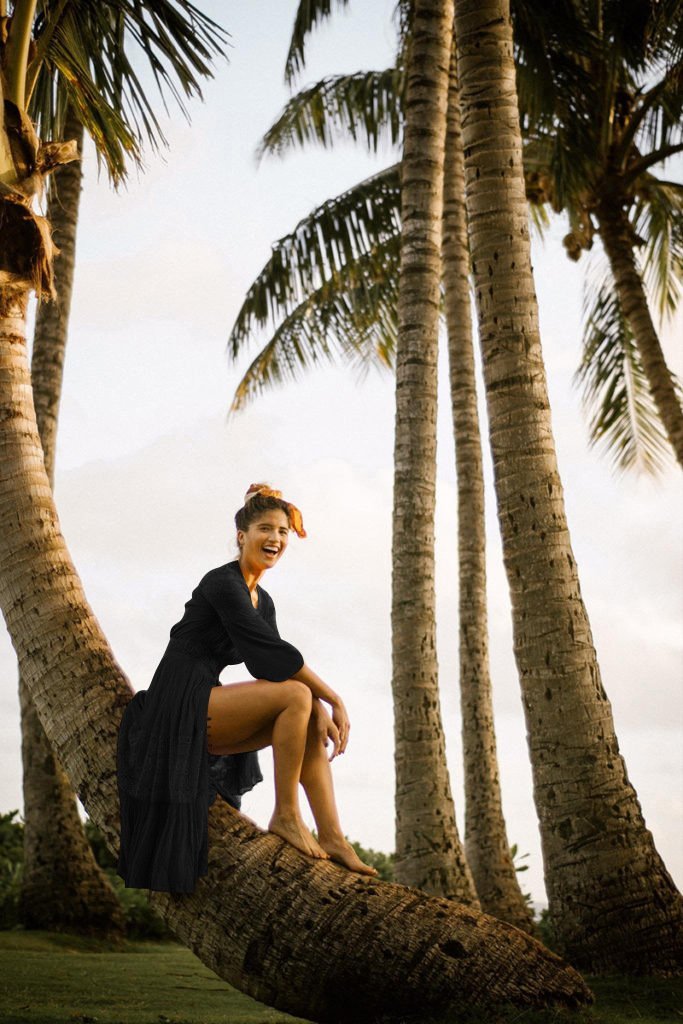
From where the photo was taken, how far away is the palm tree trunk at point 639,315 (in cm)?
1331

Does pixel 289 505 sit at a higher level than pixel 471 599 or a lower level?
lower

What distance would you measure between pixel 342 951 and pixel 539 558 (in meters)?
2.50

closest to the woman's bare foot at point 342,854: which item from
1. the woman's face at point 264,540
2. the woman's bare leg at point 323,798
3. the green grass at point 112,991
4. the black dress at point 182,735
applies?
the woman's bare leg at point 323,798

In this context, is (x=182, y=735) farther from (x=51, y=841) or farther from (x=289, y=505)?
(x=51, y=841)

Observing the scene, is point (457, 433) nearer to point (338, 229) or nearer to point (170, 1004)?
point (338, 229)

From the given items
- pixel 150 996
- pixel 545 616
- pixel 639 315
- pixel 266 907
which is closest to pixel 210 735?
pixel 266 907

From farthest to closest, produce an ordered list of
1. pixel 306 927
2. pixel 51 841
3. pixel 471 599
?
pixel 471 599 → pixel 51 841 → pixel 306 927

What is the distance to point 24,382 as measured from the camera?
5.37 meters

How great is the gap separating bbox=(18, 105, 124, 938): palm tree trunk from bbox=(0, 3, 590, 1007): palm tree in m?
5.42

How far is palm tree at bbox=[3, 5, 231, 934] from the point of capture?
7.43m

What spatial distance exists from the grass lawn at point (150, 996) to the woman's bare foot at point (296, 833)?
0.95 metres

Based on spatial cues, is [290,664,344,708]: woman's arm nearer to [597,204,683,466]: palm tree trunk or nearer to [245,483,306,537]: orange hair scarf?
[245,483,306,537]: orange hair scarf

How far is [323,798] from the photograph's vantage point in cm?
448

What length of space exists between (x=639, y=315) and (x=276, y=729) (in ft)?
35.1
